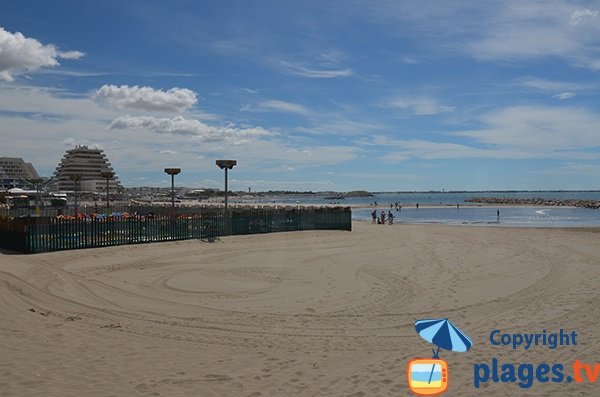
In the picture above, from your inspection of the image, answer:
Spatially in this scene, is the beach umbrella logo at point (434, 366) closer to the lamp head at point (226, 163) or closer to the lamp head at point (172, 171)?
the lamp head at point (226, 163)

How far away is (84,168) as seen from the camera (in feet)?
385

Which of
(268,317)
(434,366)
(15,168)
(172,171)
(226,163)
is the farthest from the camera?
(15,168)

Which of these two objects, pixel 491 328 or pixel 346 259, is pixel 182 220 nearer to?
pixel 346 259

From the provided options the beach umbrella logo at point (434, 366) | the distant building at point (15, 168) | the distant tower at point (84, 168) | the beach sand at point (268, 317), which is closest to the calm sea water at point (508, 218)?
the beach sand at point (268, 317)

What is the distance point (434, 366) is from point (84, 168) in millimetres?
122434

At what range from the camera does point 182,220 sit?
2400 cm

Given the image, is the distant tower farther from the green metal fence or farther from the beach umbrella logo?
the beach umbrella logo

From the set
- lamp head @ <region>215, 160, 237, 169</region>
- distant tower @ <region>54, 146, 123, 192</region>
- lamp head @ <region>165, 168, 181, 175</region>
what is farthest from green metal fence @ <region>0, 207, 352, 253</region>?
distant tower @ <region>54, 146, 123, 192</region>

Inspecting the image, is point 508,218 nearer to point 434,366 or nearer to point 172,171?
point 172,171

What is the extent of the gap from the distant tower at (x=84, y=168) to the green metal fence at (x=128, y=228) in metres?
94.4

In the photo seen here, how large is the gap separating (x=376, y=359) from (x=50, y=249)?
15625 millimetres

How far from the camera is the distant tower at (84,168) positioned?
373ft

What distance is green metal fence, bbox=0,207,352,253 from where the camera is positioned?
1903 cm

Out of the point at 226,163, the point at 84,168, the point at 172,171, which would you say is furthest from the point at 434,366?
the point at 84,168
